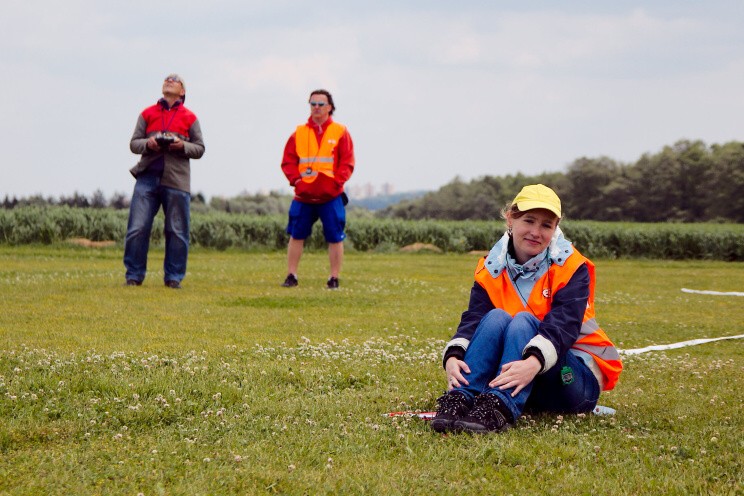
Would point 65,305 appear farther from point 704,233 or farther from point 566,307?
point 704,233

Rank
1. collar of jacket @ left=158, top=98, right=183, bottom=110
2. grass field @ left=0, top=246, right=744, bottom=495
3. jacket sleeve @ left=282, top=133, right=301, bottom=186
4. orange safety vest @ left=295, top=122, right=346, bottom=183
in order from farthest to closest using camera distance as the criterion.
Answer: jacket sleeve @ left=282, top=133, right=301, bottom=186 < orange safety vest @ left=295, top=122, right=346, bottom=183 < collar of jacket @ left=158, top=98, right=183, bottom=110 < grass field @ left=0, top=246, right=744, bottom=495

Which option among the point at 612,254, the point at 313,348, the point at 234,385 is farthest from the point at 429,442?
the point at 612,254

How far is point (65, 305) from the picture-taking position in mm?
8641

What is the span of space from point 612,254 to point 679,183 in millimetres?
18183

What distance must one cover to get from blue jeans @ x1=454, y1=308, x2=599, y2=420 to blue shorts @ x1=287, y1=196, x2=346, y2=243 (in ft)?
23.0

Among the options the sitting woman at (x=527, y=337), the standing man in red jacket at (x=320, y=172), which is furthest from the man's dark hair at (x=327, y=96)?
the sitting woman at (x=527, y=337)

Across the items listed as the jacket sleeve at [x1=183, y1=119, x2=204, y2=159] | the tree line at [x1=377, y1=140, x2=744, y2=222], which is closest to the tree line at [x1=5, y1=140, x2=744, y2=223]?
the tree line at [x1=377, y1=140, x2=744, y2=222]

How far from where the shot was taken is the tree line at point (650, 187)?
38531mm

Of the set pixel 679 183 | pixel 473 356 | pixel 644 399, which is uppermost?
pixel 679 183

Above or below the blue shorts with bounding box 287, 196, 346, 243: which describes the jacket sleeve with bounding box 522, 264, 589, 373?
below

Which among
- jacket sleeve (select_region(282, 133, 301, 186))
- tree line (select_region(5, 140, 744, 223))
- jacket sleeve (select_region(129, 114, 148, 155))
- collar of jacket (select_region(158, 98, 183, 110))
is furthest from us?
tree line (select_region(5, 140, 744, 223))

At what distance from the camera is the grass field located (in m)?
3.37

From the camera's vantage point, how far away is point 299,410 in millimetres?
4484

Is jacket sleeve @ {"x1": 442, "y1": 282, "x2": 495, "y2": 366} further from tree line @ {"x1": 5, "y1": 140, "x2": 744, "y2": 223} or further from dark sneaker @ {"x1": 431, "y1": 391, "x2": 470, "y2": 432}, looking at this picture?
tree line @ {"x1": 5, "y1": 140, "x2": 744, "y2": 223}
